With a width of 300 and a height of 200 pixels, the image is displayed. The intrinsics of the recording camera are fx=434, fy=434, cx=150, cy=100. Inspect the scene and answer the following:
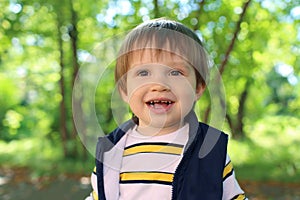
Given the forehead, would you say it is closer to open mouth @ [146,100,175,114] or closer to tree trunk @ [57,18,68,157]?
open mouth @ [146,100,175,114]

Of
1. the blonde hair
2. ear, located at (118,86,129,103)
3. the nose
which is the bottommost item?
the nose

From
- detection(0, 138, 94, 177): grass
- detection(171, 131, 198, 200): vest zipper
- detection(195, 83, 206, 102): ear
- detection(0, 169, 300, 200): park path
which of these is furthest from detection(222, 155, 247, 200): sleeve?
detection(0, 138, 94, 177): grass

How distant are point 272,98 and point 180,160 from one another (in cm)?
1409

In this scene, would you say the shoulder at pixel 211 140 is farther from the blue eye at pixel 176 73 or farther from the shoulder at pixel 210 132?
the blue eye at pixel 176 73

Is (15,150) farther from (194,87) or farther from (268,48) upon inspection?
(194,87)

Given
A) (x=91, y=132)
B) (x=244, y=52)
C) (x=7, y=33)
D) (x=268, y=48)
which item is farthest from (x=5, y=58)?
(x=91, y=132)

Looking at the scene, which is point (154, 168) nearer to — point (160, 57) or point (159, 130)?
point (159, 130)

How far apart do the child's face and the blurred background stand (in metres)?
3.05

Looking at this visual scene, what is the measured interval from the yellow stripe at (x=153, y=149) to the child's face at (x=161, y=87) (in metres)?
0.07

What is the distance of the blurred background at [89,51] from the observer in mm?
5477

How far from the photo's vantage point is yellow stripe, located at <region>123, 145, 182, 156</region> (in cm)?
125

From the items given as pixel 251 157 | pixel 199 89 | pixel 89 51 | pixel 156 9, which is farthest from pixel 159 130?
pixel 251 157

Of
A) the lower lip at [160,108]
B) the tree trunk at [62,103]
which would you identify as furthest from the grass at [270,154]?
the lower lip at [160,108]

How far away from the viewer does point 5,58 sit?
23.0 ft
